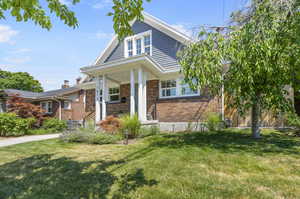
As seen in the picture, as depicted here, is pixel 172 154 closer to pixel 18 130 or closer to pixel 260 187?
pixel 260 187

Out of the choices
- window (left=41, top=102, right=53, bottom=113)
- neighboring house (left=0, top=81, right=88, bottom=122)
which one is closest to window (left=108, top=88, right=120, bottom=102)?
neighboring house (left=0, top=81, right=88, bottom=122)

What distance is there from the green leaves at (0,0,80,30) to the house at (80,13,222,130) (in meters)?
6.51

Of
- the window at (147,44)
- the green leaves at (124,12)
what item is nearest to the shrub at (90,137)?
the green leaves at (124,12)

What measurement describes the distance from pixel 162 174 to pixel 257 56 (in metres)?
4.02

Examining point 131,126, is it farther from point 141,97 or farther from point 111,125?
point 141,97

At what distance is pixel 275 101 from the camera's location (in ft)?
18.4

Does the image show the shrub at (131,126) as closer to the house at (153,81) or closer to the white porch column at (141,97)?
the house at (153,81)

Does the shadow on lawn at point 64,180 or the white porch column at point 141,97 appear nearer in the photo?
the shadow on lawn at point 64,180

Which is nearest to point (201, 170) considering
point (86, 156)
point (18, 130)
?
point (86, 156)

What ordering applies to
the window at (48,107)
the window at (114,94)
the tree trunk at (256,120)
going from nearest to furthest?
the tree trunk at (256,120) < the window at (114,94) < the window at (48,107)

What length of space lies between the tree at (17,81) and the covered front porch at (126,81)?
34145 millimetres

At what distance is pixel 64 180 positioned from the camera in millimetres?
3359

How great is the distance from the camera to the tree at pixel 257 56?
15.9ft

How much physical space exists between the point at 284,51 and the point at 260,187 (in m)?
3.97
